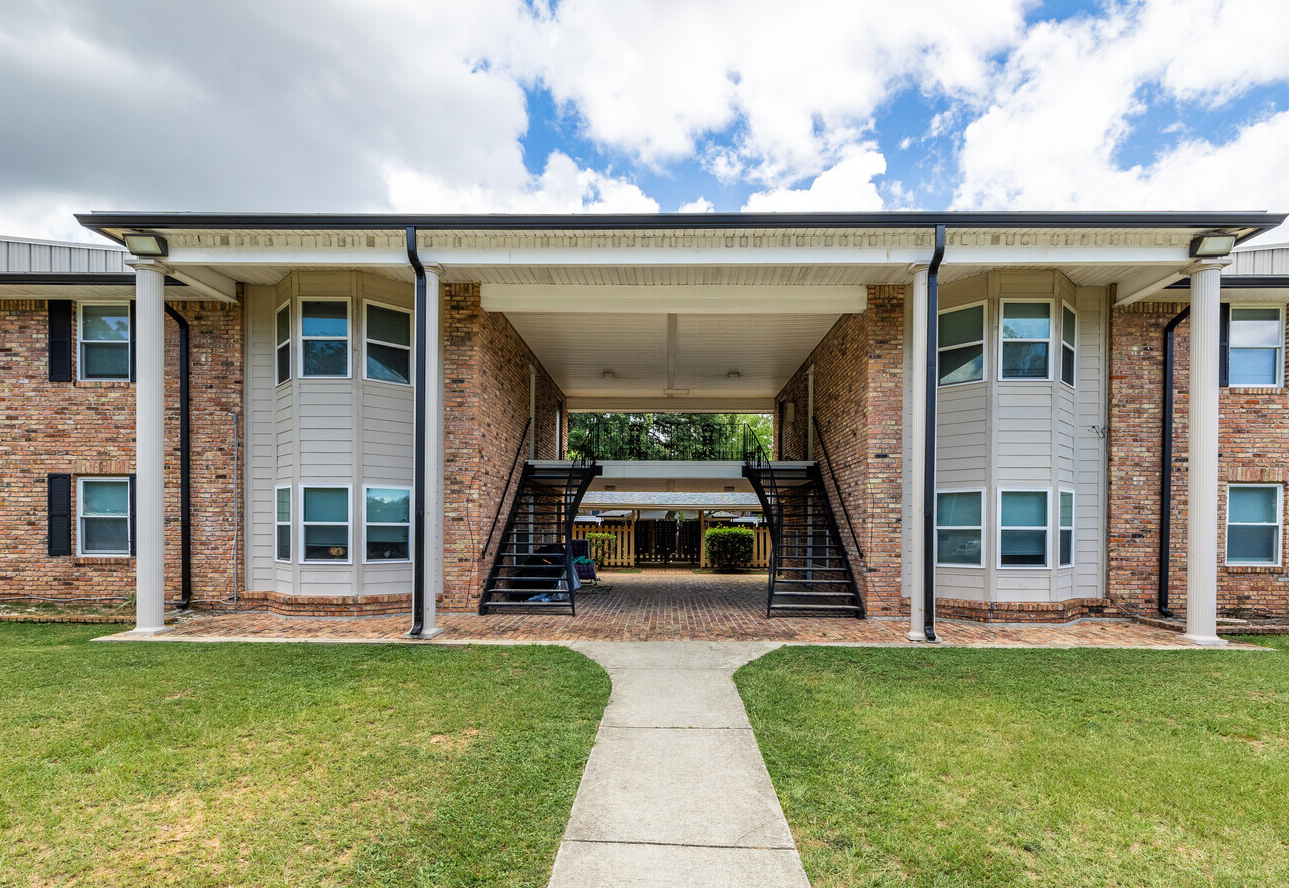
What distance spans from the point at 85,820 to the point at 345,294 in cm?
709

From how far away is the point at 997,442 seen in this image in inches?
335

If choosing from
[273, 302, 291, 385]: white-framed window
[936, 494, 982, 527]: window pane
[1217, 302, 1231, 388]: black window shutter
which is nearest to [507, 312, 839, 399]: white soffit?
[273, 302, 291, 385]: white-framed window

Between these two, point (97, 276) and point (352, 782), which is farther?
point (97, 276)

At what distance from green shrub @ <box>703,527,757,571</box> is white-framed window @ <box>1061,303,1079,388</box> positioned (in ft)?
34.4

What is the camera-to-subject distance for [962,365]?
8.88 meters

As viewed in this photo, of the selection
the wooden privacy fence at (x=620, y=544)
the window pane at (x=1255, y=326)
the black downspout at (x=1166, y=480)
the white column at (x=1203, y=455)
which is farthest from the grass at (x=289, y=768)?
the wooden privacy fence at (x=620, y=544)

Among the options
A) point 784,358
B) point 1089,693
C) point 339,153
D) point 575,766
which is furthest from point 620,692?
point 339,153

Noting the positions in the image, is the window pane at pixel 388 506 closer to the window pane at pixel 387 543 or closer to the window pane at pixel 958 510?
the window pane at pixel 387 543

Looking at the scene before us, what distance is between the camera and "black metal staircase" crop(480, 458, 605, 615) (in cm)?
925

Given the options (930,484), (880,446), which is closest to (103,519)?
(880,446)

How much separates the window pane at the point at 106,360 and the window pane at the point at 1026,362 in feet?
45.0

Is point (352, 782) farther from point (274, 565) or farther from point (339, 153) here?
point (339, 153)

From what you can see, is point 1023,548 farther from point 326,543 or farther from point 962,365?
point 326,543

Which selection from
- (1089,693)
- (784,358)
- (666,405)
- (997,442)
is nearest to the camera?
(1089,693)
